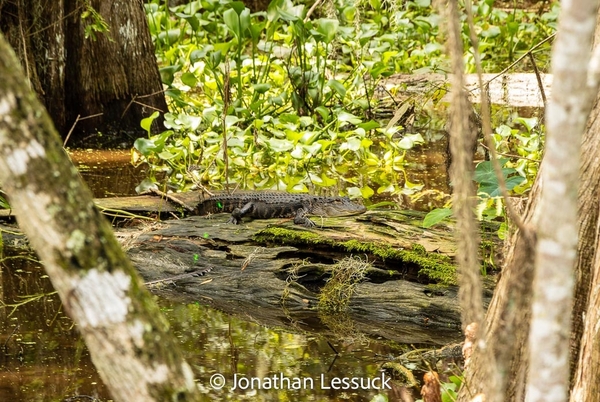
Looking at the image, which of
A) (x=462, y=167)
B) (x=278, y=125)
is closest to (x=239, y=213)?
(x=278, y=125)

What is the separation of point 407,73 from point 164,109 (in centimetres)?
307

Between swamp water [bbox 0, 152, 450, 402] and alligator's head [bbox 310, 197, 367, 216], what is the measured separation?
1.02m

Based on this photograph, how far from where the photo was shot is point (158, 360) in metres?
1.68

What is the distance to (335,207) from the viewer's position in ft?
17.6

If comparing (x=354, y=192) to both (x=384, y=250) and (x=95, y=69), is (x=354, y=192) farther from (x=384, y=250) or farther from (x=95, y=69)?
(x=95, y=69)

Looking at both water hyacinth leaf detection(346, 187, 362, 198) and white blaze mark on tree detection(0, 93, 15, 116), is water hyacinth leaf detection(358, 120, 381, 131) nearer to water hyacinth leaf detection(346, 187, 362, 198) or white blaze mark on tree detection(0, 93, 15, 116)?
water hyacinth leaf detection(346, 187, 362, 198)

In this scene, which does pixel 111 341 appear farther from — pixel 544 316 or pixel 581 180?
pixel 581 180

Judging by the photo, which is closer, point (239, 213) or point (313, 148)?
point (239, 213)

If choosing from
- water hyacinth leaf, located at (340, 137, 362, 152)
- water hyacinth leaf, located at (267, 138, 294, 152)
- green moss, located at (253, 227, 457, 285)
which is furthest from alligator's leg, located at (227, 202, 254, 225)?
water hyacinth leaf, located at (340, 137, 362, 152)

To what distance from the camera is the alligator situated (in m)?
5.31

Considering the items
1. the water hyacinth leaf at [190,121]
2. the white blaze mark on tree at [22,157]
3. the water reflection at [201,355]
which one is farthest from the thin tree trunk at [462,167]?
the water hyacinth leaf at [190,121]

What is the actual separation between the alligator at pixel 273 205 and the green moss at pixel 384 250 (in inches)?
14.9

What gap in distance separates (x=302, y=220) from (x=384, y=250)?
71 cm

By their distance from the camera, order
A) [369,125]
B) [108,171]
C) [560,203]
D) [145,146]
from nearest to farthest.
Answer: [560,203], [145,146], [369,125], [108,171]
